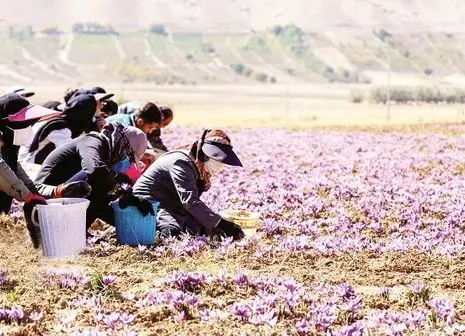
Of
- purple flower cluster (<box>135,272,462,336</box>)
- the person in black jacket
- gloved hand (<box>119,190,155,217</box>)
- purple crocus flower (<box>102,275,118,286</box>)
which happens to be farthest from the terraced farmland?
purple flower cluster (<box>135,272,462,336</box>)

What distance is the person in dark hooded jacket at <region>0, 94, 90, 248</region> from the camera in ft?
27.1

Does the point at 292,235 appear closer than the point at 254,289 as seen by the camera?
No

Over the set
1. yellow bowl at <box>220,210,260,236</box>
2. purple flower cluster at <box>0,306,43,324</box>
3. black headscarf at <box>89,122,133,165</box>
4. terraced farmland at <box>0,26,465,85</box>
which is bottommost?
terraced farmland at <box>0,26,465,85</box>

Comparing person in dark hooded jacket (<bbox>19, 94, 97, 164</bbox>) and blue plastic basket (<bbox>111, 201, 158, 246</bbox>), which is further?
person in dark hooded jacket (<bbox>19, 94, 97, 164</bbox>)

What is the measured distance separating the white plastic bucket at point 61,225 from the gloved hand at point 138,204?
52cm

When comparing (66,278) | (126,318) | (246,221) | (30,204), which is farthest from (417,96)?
(126,318)

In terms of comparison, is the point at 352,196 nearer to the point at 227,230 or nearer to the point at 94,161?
the point at 227,230

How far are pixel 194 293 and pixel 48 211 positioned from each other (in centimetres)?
187

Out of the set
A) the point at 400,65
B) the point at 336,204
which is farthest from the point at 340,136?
the point at 400,65

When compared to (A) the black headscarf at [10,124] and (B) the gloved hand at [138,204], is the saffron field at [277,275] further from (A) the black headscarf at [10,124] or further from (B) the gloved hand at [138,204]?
(A) the black headscarf at [10,124]

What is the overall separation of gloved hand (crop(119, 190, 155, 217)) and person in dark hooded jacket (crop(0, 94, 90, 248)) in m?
0.41

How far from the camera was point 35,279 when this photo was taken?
7598mm

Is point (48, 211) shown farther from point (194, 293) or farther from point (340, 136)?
point (340, 136)

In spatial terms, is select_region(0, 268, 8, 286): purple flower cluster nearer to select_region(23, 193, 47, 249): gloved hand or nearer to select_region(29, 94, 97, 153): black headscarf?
select_region(23, 193, 47, 249): gloved hand
